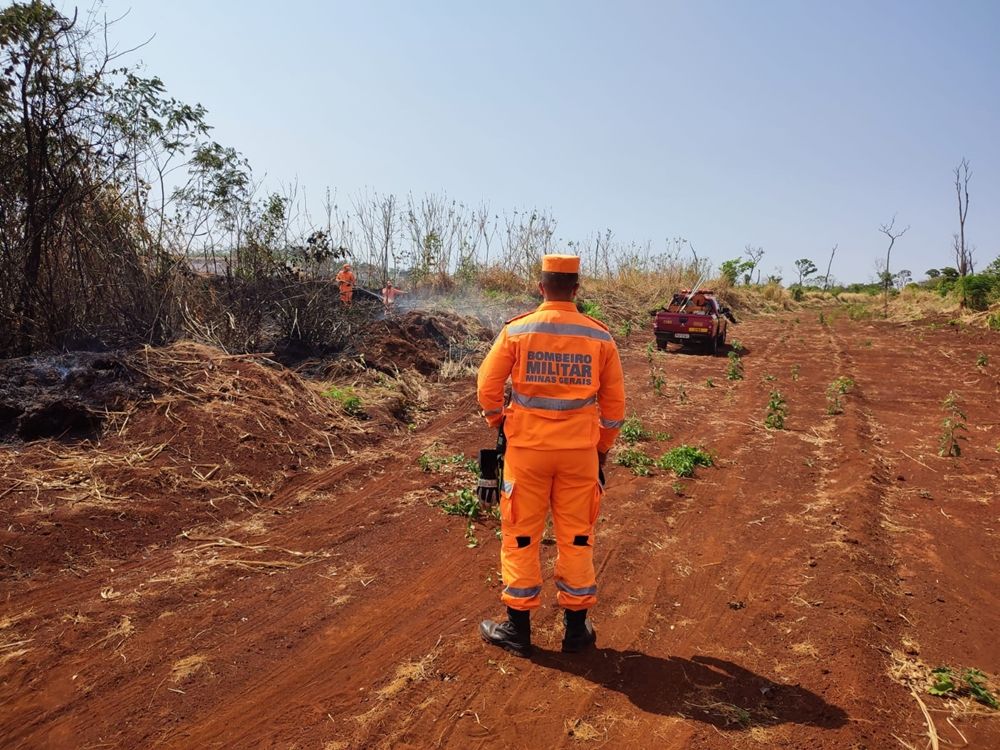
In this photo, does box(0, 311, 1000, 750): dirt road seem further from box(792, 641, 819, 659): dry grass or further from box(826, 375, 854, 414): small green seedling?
box(826, 375, 854, 414): small green seedling

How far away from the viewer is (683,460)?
7.01 metres

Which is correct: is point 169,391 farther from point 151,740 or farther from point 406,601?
point 151,740

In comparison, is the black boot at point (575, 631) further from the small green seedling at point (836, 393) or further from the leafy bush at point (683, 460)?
the small green seedling at point (836, 393)

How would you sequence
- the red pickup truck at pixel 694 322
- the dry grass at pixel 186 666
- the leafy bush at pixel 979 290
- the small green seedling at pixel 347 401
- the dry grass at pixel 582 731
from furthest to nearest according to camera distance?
the leafy bush at pixel 979 290, the red pickup truck at pixel 694 322, the small green seedling at pixel 347 401, the dry grass at pixel 186 666, the dry grass at pixel 582 731

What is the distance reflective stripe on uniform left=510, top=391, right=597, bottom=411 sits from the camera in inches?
136

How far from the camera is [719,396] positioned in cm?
1150

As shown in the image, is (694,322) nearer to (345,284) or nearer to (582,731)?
(345,284)

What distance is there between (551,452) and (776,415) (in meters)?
7.01

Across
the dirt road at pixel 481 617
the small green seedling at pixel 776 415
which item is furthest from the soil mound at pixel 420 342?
the small green seedling at pixel 776 415

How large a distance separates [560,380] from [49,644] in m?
3.15

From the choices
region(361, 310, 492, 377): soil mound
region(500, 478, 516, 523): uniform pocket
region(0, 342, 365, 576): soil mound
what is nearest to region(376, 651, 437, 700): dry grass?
region(500, 478, 516, 523): uniform pocket

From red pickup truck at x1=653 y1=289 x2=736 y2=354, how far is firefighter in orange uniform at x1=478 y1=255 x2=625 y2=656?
45.3 ft

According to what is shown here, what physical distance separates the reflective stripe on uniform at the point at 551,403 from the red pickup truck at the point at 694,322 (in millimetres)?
13874

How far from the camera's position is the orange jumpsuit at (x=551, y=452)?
3443 mm
